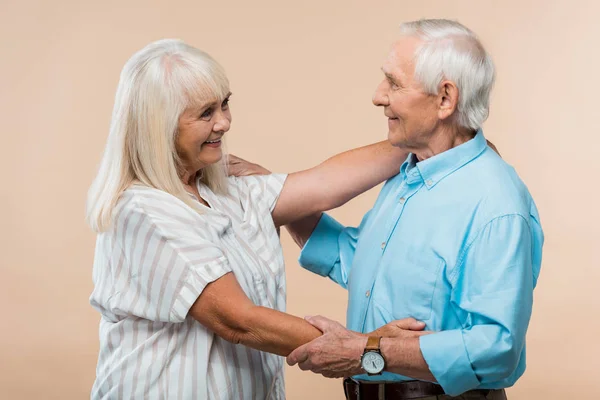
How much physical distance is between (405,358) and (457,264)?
0.94ft

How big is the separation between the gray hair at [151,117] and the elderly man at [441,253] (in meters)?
0.53

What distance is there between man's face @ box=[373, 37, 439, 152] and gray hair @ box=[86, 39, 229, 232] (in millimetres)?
492

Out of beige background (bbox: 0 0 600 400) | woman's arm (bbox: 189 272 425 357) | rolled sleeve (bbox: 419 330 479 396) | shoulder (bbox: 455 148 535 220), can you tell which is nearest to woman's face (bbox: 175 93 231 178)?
woman's arm (bbox: 189 272 425 357)

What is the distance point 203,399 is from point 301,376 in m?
2.61

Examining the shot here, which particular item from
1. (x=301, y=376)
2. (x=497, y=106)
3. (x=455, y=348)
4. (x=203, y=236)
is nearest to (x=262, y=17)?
(x=497, y=106)

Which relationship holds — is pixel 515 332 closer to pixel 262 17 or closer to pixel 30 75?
pixel 262 17

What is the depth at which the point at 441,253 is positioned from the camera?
2.66 m

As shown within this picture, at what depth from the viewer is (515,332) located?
252 centimetres

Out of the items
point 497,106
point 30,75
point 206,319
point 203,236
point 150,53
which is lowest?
point 206,319

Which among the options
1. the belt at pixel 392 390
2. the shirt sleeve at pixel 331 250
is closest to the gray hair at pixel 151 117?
the shirt sleeve at pixel 331 250

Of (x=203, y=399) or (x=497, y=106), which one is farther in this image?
(x=497, y=106)

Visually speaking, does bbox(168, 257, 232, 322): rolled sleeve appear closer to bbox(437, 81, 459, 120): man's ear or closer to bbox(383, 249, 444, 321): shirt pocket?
bbox(383, 249, 444, 321): shirt pocket

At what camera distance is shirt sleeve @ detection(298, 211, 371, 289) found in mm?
3217

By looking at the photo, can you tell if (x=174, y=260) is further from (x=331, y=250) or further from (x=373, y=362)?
(x=331, y=250)
